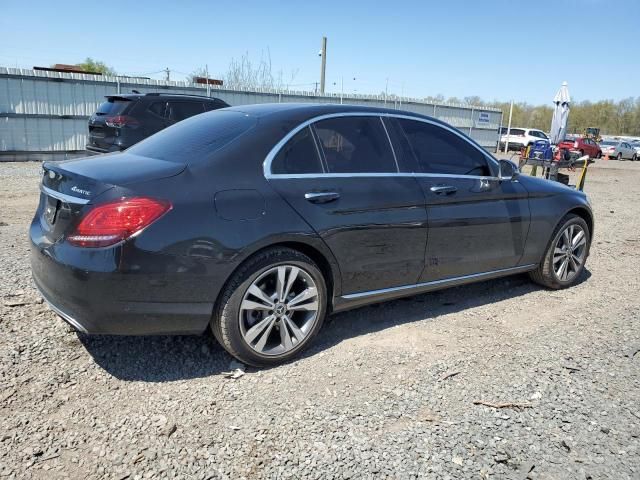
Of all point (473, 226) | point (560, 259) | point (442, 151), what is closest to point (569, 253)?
point (560, 259)

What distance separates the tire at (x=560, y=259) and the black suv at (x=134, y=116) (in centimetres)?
654

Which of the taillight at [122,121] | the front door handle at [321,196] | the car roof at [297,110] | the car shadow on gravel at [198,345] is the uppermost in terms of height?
the car roof at [297,110]

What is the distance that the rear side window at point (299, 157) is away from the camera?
3303 millimetres

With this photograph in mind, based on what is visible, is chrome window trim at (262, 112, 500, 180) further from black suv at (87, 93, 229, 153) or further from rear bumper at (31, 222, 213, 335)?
black suv at (87, 93, 229, 153)

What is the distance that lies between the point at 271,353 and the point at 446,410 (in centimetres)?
111

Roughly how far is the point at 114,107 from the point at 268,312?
8.28 m

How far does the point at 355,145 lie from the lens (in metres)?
3.73

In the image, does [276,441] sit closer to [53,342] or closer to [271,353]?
[271,353]

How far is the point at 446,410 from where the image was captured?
2.98 meters

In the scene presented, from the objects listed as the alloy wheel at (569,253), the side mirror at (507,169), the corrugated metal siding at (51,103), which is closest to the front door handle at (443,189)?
the side mirror at (507,169)

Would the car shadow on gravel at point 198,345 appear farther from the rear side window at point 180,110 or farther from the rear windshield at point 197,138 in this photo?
the rear side window at point 180,110

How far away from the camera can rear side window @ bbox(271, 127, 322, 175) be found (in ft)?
10.8

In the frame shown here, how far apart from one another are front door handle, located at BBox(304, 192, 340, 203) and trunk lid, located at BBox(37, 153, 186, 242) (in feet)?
2.57

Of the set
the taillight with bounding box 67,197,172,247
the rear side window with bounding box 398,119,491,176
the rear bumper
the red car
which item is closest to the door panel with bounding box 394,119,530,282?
the rear side window with bounding box 398,119,491,176
